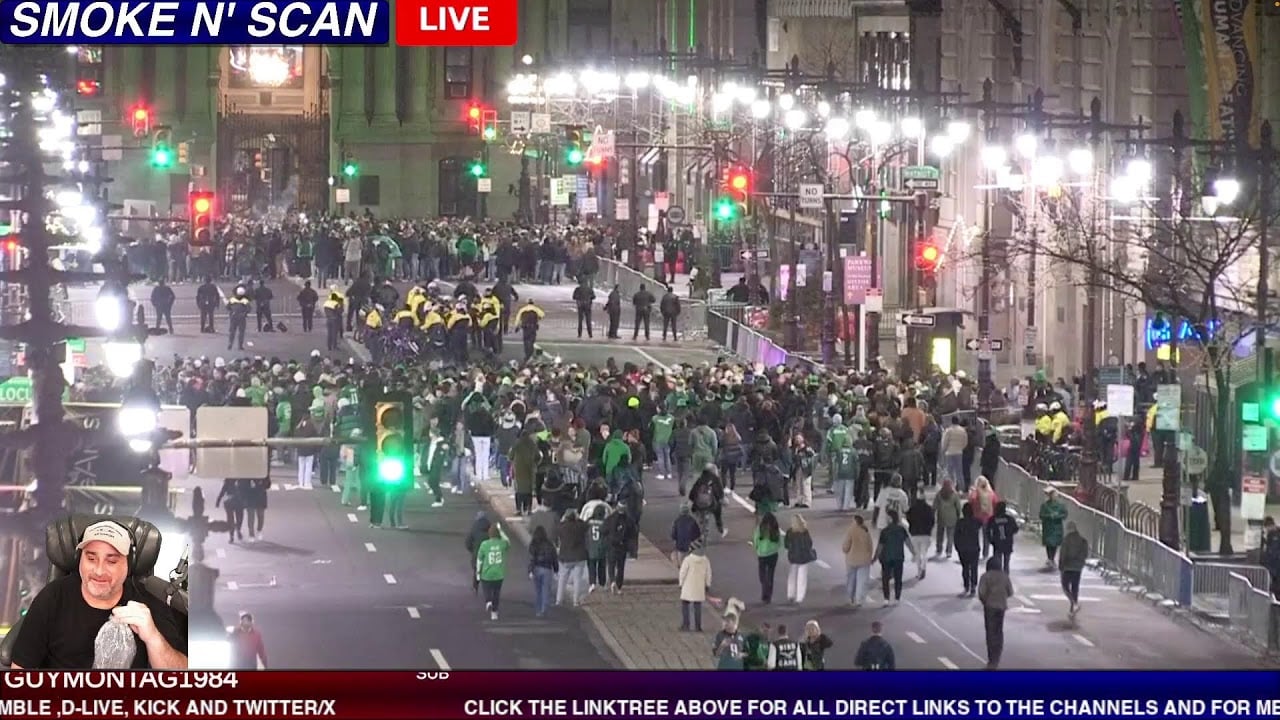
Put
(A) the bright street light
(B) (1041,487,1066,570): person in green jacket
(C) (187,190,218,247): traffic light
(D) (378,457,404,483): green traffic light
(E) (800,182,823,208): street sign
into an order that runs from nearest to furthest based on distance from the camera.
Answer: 1. (D) (378,457,404,483): green traffic light
2. (B) (1041,487,1066,570): person in green jacket
3. (A) the bright street light
4. (C) (187,190,218,247): traffic light
5. (E) (800,182,823,208): street sign

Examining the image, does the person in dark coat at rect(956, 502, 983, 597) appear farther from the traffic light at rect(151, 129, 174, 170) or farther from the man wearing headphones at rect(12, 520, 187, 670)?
the traffic light at rect(151, 129, 174, 170)

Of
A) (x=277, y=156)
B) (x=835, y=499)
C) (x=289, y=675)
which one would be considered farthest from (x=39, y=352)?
(x=277, y=156)

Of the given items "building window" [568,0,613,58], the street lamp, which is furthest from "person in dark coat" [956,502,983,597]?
"building window" [568,0,613,58]

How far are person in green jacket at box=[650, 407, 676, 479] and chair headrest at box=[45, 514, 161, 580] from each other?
30.9 m

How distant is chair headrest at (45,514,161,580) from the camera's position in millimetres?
15086

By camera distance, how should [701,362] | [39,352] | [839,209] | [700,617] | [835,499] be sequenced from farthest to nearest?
[839,209]
[701,362]
[835,499]
[700,617]
[39,352]

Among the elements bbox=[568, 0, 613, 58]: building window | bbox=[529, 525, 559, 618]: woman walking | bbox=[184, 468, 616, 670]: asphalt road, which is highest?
bbox=[568, 0, 613, 58]: building window

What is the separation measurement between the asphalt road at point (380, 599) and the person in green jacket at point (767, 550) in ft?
7.44

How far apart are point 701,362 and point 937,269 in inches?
359

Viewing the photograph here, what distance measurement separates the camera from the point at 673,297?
64125 millimetres

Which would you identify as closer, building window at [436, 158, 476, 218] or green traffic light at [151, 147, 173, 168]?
green traffic light at [151, 147, 173, 168]

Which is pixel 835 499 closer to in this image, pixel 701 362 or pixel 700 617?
pixel 700 617

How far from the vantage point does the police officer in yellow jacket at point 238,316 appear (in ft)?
201

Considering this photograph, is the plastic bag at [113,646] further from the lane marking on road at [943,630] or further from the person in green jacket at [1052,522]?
the person in green jacket at [1052,522]
